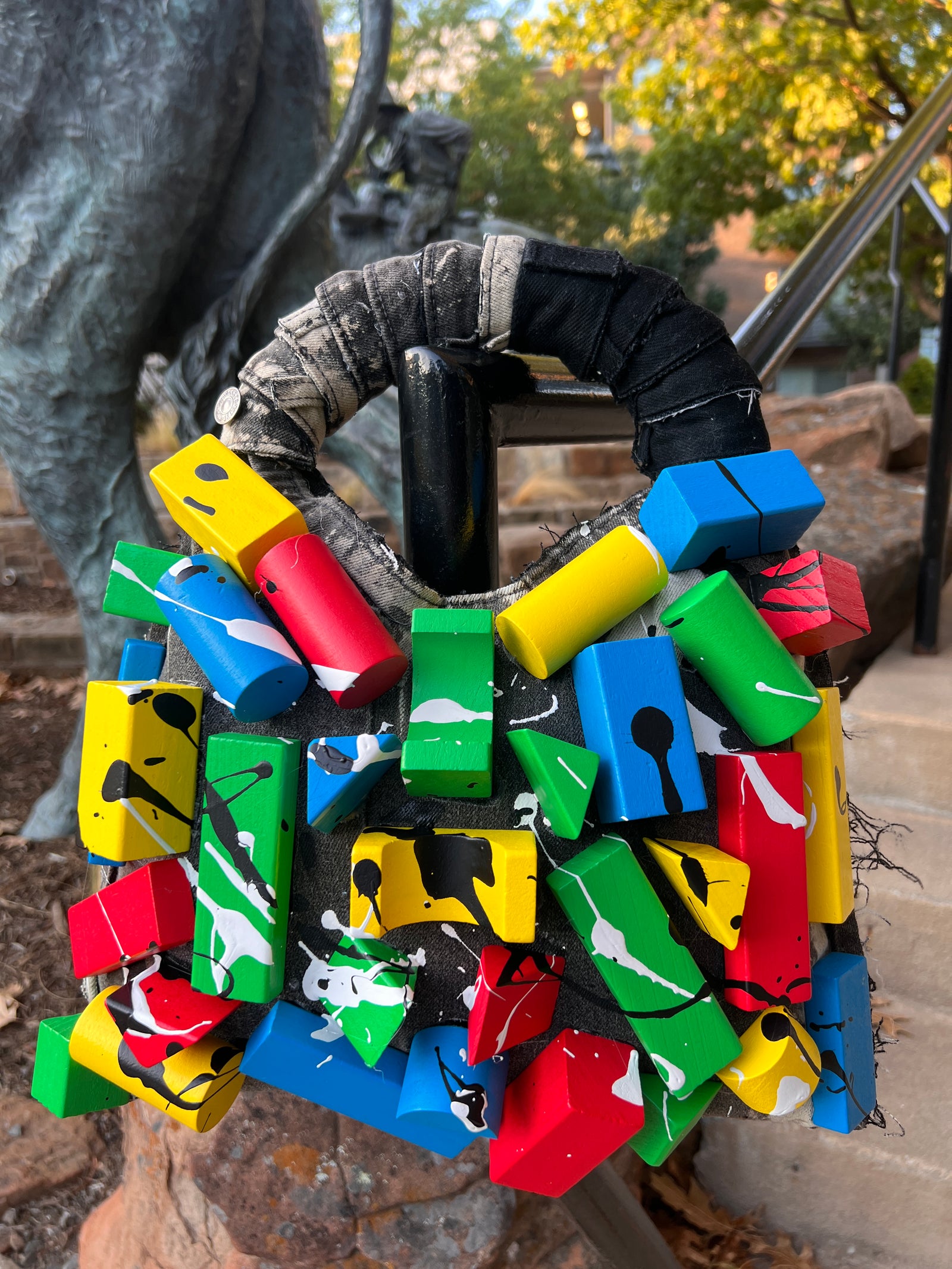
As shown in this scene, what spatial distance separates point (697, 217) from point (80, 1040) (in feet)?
40.8

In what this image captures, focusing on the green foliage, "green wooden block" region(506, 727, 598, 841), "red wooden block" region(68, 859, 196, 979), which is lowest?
the green foliage

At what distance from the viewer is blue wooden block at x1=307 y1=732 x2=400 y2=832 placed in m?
0.47

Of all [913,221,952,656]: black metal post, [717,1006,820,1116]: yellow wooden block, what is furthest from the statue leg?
[913,221,952,656]: black metal post

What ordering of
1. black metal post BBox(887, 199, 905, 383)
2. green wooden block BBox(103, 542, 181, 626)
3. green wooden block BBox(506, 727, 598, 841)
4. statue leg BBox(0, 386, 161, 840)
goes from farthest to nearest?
black metal post BBox(887, 199, 905, 383), statue leg BBox(0, 386, 161, 840), green wooden block BBox(103, 542, 181, 626), green wooden block BBox(506, 727, 598, 841)

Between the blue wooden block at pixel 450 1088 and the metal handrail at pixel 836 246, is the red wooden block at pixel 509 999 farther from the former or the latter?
the metal handrail at pixel 836 246

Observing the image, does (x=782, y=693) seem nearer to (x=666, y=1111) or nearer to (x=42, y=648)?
(x=666, y=1111)

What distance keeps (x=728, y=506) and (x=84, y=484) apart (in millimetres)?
1412

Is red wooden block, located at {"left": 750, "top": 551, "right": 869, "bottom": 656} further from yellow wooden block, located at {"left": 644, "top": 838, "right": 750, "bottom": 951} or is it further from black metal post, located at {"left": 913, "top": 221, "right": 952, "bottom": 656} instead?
black metal post, located at {"left": 913, "top": 221, "right": 952, "bottom": 656}

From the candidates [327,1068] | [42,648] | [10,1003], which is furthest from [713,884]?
[42,648]

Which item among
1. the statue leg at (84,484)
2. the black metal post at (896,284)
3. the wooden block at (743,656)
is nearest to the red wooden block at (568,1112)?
the wooden block at (743,656)

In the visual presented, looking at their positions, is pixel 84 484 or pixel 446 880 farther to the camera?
pixel 84 484

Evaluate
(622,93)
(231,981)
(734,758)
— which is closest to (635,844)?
(734,758)

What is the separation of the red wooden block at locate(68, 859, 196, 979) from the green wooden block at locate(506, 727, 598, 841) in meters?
0.23

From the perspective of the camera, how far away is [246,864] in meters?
0.49
